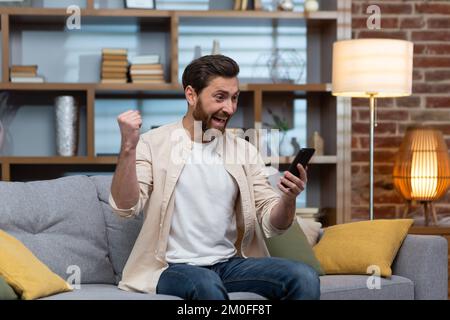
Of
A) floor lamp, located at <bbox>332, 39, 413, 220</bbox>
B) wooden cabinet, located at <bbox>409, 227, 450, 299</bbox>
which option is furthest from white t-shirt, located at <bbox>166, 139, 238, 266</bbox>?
wooden cabinet, located at <bbox>409, 227, 450, 299</bbox>

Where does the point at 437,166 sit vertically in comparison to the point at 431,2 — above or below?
below

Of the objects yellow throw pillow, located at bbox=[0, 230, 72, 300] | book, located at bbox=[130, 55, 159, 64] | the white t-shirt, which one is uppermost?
book, located at bbox=[130, 55, 159, 64]

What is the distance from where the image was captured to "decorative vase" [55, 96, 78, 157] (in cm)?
471

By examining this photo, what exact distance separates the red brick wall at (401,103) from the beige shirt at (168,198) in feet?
7.11

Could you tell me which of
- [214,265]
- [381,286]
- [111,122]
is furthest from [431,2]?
[214,265]

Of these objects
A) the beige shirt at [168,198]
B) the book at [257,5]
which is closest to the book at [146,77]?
the book at [257,5]

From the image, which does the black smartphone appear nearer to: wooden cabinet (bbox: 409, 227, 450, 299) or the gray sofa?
the gray sofa

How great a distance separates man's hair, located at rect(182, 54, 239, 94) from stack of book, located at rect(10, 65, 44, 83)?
210 centimetres

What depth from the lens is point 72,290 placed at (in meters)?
2.84

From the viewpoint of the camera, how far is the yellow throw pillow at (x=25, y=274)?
2.65m

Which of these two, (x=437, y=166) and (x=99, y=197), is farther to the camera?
(x=437, y=166)

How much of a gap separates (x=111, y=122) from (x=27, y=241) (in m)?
2.01

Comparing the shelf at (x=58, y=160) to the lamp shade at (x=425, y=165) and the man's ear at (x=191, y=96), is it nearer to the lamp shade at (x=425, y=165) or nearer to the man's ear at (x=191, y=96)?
the lamp shade at (x=425, y=165)
